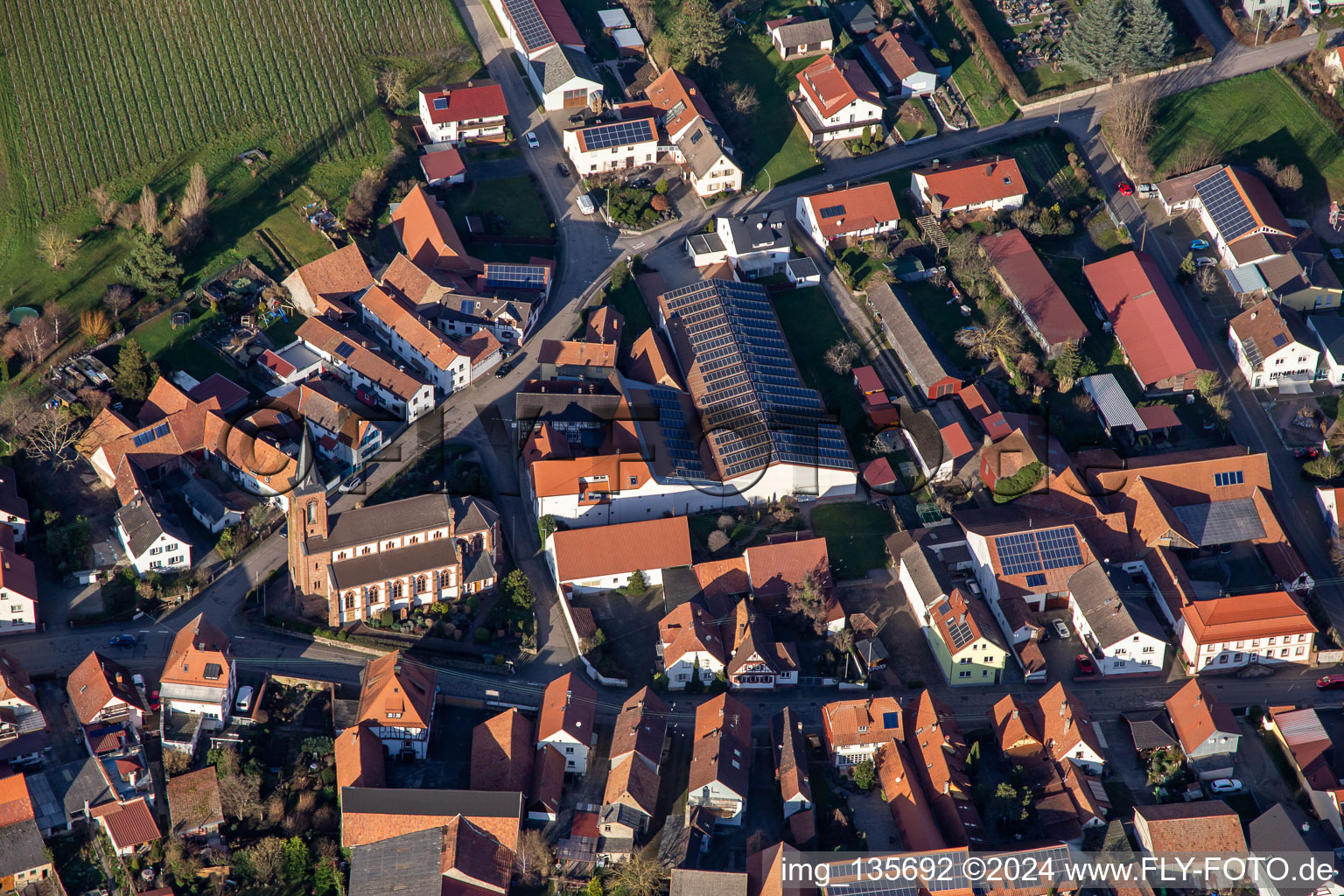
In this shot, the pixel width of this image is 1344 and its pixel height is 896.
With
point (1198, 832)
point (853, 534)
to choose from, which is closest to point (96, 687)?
point (853, 534)

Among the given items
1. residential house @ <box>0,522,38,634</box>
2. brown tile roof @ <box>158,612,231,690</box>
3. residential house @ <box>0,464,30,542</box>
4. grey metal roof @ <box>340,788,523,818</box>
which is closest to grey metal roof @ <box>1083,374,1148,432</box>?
grey metal roof @ <box>340,788,523,818</box>

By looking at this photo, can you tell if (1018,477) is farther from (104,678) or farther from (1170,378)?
(104,678)

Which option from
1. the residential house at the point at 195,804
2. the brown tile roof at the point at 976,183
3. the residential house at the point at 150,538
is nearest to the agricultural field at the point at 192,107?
the residential house at the point at 150,538

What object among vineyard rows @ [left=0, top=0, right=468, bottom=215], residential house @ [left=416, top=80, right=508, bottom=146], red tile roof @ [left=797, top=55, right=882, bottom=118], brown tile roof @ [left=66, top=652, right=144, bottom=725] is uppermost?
vineyard rows @ [left=0, top=0, right=468, bottom=215]

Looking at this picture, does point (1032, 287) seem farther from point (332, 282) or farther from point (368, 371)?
point (332, 282)

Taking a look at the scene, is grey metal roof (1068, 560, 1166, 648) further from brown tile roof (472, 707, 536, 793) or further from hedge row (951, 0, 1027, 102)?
hedge row (951, 0, 1027, 102)

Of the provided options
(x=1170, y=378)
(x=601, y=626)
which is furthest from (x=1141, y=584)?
(x=601, y=626)
